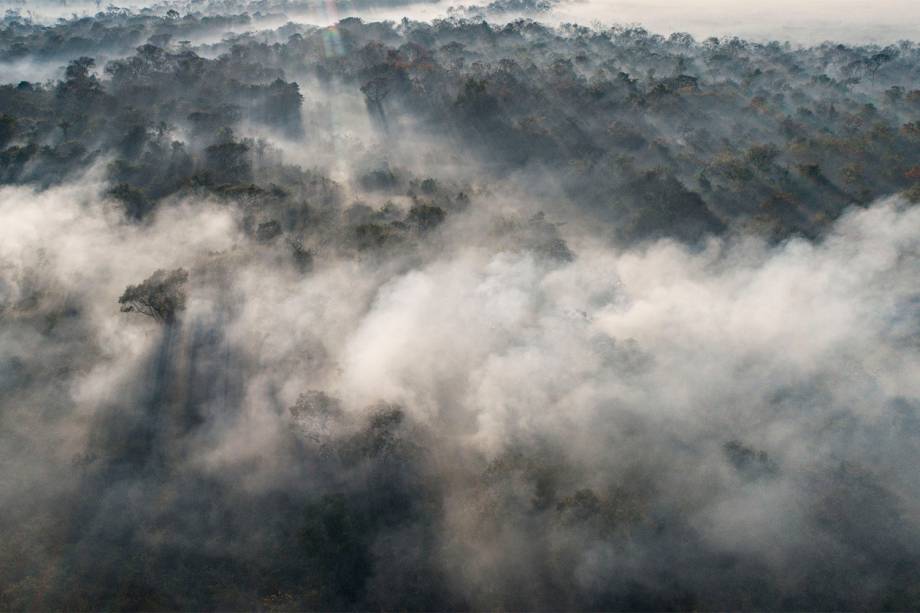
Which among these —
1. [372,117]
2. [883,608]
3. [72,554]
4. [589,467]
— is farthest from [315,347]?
[372,117]

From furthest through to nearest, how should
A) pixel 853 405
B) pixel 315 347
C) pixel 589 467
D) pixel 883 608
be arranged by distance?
pixel 315 347 < pixel 853 405 < pixel 589 467 < pixel 883 608

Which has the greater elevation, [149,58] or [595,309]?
[149,58]

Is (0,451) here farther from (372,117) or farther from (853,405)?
(372,117)

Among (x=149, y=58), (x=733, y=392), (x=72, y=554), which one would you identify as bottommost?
(x=72, y=554)

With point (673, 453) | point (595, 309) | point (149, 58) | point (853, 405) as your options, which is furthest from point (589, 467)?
point (149, 58)

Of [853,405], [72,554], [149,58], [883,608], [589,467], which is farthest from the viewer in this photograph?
[149,58]

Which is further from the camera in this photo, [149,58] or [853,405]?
[149,58]
